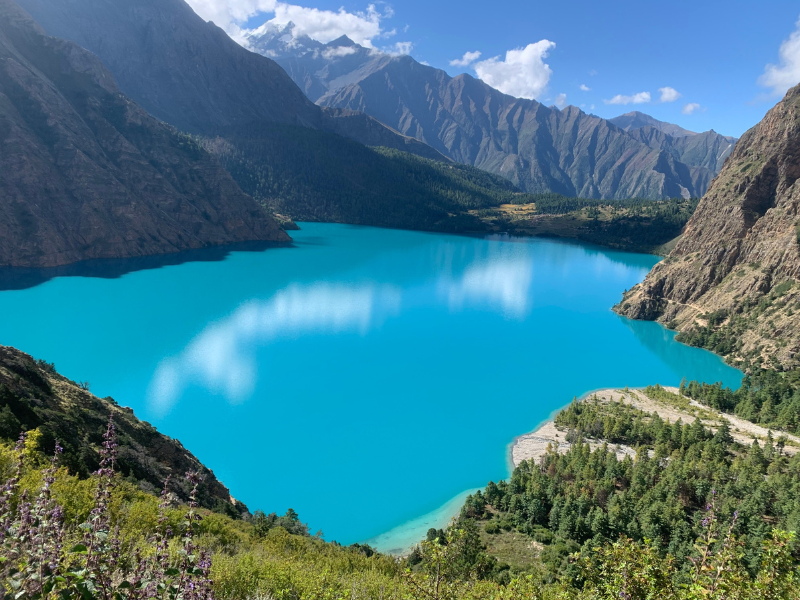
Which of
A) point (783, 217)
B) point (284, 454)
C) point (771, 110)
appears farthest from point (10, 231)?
point (771, 110)

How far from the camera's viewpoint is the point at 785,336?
63.9 meters

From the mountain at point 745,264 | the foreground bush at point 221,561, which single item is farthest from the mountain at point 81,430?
the mountain at point 745,264

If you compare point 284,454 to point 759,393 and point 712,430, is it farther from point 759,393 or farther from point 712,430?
point 759,393

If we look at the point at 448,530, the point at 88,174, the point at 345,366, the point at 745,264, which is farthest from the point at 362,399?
the point at 88,174

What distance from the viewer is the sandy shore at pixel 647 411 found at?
4059cm

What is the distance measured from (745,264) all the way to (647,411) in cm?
4539

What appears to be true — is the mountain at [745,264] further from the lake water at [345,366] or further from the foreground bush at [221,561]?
the foreground bush at [221,561]

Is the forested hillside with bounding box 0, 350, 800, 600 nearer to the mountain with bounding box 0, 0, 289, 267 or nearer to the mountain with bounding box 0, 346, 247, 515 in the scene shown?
the mountain with bounding box 0, 346, 247, 515

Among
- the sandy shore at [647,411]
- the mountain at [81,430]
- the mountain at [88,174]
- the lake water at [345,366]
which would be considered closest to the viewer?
the mountain at [81,430]

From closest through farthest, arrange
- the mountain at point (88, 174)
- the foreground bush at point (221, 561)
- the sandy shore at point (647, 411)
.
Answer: the foreground bush at point (221, 561) → the sandy shore at point (647, 411) → the mountain at point (88, 174)

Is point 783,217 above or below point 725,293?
above

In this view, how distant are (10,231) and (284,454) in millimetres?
Answer: 89299

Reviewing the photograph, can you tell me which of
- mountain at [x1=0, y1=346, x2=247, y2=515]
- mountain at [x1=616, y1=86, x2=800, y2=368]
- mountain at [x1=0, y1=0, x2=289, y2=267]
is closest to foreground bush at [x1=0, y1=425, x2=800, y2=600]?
mountain at [x1=0, y1=346, x2=247, y2=515]

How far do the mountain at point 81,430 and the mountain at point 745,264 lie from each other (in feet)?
220
